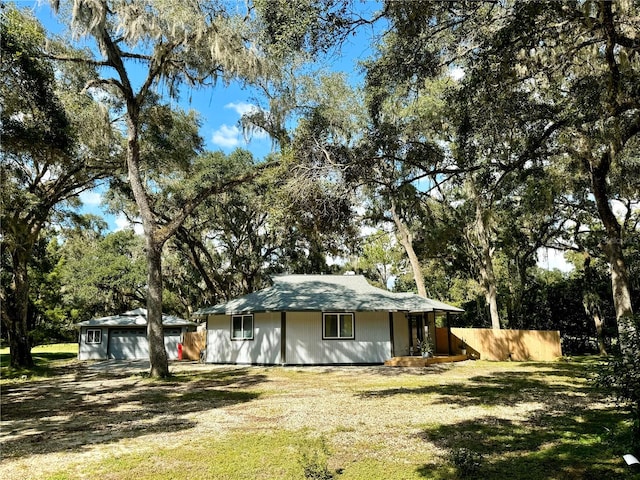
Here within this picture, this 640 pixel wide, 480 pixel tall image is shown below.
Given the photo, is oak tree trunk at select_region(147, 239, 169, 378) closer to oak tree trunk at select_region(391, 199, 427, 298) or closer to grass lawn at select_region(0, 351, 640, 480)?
grass lawn at select_region(0, 351, 640, 480)

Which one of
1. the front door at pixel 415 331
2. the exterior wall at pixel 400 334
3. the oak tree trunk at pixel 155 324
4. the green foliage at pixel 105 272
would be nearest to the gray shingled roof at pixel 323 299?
the exterior wall at pixel 400 334

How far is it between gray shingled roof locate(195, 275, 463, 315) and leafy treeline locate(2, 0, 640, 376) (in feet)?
7.38

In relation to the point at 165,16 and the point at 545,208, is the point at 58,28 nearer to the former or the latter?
the point at 165,16

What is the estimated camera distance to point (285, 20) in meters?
6.36

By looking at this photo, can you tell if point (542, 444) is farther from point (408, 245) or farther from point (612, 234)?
point (408, 245)

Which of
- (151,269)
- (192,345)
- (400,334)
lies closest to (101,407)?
(151,269)

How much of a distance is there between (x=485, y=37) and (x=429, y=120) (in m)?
7.02

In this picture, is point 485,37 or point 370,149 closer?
point 485,37

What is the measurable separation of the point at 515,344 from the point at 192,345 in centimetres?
1507

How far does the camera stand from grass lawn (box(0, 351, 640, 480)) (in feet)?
14.3

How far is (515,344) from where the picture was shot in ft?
59.4

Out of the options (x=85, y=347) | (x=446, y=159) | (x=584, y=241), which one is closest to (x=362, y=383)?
(x=446, y=159)

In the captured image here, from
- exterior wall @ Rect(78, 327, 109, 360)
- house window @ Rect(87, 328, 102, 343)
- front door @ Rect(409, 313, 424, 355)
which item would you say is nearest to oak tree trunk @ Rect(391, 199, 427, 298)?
front door @ Rect(409, 313, 424, 355)

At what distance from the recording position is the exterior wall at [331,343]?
16766mm
